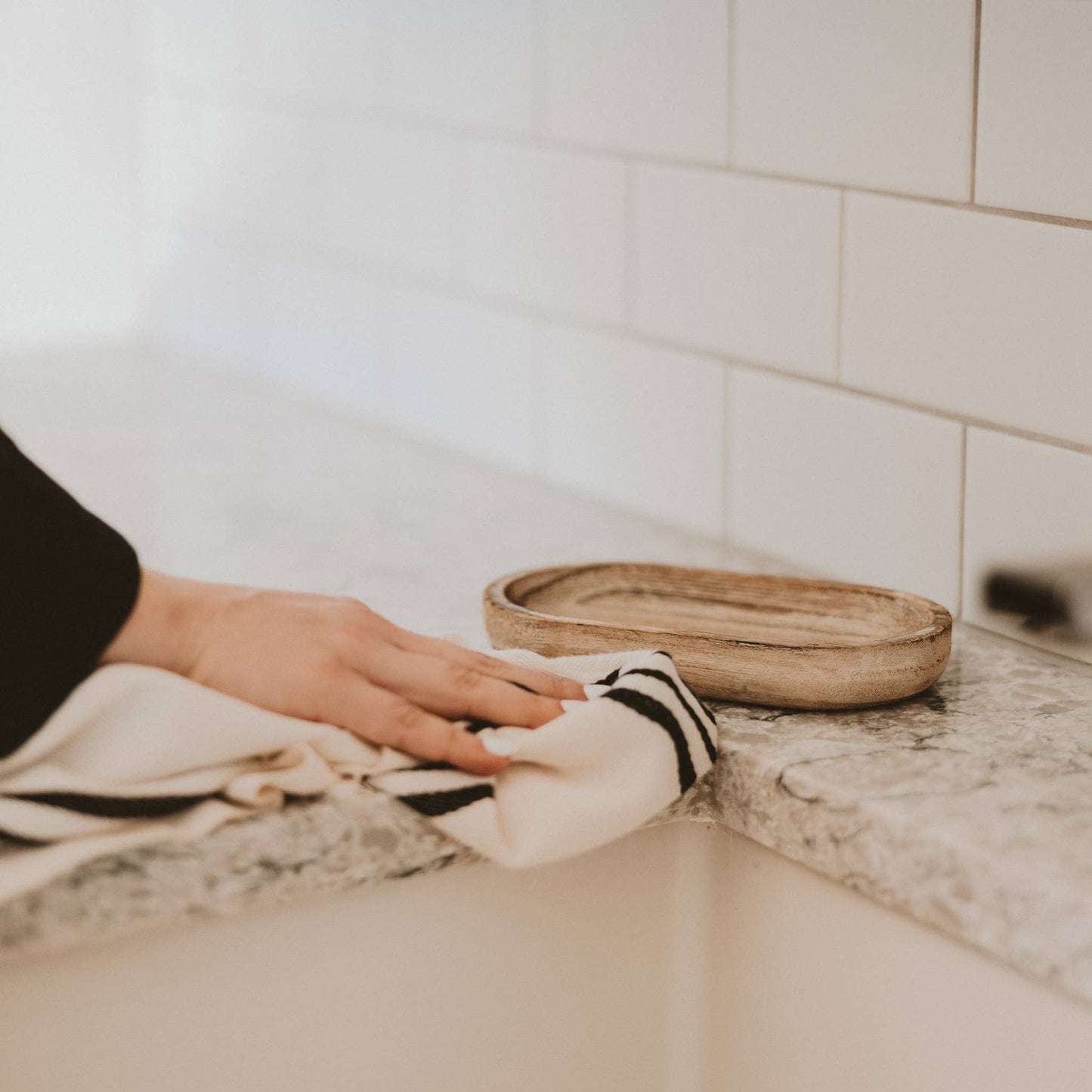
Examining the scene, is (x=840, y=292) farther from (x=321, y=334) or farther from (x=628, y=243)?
(x=321, y=334)

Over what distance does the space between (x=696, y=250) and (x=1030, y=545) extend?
329 mm

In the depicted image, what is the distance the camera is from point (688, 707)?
0.68m

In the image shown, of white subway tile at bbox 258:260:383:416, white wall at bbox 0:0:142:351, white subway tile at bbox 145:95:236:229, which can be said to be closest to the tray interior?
white subway tile at bbox 258:260:383:416

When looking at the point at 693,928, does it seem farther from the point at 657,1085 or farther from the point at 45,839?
the point at 45,839

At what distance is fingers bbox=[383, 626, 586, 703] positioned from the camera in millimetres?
708

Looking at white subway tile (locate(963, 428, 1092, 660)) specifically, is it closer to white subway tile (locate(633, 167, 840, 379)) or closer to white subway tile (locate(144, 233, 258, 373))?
white subway tile (locate(633, 167, 840, 379))

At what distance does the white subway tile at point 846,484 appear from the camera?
0.88 meters

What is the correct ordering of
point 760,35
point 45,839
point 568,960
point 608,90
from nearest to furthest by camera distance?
point 45,839 → point 568,960 → point 760,35 → point 608,90

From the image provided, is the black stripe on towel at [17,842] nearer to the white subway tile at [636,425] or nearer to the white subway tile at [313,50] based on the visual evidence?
the white subway tile at [636,425]

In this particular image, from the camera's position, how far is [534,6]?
44.9 inches

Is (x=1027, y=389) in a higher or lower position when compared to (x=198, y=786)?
higher

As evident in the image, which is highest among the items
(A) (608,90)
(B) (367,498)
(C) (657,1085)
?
(A) (608,90)

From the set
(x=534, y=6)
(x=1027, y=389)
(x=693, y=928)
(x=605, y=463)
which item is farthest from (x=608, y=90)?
(x=693, y=928)

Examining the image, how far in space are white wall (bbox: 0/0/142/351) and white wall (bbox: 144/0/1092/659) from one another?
22cm
